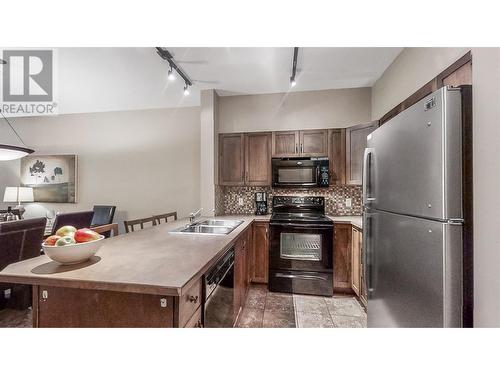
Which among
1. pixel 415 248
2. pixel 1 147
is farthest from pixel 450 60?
pixel 1 147

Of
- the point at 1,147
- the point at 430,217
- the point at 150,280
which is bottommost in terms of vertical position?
the point at 150,280

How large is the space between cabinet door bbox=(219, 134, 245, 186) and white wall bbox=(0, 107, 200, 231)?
2.22 ft

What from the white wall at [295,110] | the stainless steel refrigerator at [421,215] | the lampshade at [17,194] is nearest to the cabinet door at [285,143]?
the white wall at [295,110]

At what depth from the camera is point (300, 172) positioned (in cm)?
296

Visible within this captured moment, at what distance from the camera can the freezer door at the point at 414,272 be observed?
961 mm

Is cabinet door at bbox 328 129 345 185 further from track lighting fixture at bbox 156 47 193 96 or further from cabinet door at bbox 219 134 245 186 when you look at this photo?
track lighting fixture at bbox 156 47 193 96

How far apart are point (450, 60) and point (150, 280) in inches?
88.2

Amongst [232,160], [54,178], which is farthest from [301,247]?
[54,178]

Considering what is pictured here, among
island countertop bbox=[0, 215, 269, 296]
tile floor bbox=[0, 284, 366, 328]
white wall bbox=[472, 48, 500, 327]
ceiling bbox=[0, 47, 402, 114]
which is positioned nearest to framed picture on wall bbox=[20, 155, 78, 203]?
ceiling bbox=[0, 47, 402, 114]

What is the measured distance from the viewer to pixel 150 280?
0.92 meters

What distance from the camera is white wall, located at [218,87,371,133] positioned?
Answer: 3107 millimetres

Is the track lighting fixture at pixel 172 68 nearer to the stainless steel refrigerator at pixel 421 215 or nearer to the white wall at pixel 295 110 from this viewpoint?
the white wall at pixel 295 110

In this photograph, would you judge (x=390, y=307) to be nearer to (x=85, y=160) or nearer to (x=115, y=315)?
(x=115, y=315)

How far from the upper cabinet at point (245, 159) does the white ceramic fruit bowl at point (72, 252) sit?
2200 millimetres
